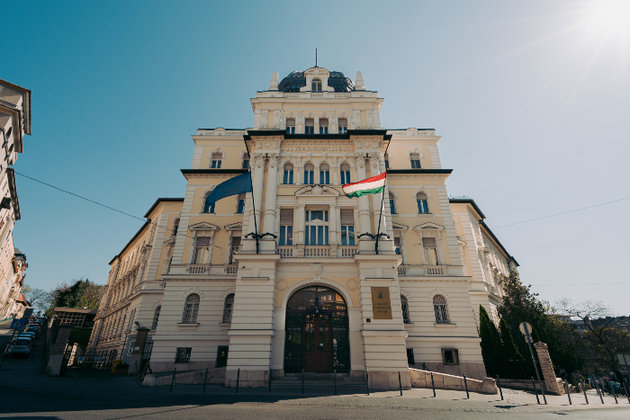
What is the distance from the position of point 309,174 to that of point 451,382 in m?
16.4

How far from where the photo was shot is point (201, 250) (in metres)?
26.6

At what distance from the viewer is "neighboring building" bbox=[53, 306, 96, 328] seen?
52438 mm

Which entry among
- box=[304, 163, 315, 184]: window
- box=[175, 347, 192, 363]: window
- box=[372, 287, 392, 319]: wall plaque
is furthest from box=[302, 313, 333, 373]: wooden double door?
box=[304, 163, 315, 184]: window

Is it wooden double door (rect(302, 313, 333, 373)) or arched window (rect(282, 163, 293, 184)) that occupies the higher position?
arched window (rect(282, 163, 293, 184))

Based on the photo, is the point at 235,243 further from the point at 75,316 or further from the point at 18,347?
the point at 75,316

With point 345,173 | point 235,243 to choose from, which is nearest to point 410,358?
point 345,173

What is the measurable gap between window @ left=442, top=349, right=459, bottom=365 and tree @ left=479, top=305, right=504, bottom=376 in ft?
8.29

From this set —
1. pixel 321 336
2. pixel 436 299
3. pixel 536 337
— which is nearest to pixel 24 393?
pixel 321 336

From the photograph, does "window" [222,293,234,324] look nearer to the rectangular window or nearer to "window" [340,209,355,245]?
"window" [340,209,355,245]

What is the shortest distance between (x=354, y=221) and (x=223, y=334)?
12.7 meters

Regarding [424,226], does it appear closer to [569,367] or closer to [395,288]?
[395,288]

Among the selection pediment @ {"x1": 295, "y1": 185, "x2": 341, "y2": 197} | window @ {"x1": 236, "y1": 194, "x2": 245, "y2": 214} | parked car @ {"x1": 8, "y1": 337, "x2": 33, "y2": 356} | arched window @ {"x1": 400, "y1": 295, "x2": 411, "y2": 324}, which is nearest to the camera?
pediment @ {"x1": 295, "y1": 185, "x2": 341, "y2": 197}

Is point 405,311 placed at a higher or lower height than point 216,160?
lower

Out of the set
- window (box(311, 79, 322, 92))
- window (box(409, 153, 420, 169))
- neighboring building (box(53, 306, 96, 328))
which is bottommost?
neighboring building (box(53, 306, 96, 328))
